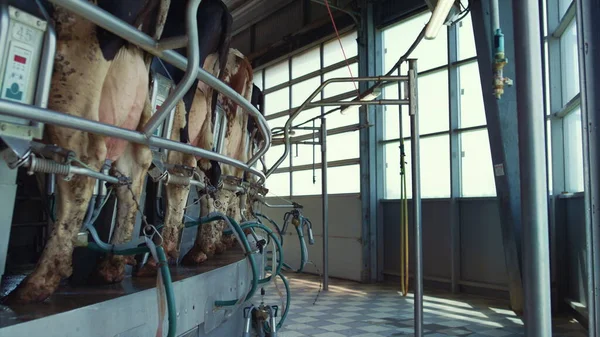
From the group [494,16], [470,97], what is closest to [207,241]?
[494,16]

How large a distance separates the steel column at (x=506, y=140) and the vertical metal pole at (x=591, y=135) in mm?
2456

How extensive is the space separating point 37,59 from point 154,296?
806 mm

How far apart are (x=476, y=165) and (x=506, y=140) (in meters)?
1.33

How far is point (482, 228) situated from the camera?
6324 mm

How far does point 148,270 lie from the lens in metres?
2.19

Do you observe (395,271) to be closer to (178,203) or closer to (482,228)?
(482,228)

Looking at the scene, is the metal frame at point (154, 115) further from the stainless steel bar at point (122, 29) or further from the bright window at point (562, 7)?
the bright window at point (562, 7)

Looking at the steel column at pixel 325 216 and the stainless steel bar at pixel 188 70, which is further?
the steel column at pixel 325 216

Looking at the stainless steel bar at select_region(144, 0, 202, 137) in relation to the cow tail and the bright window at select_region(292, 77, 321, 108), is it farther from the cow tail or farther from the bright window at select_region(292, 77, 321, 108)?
the bright window at select_region(292, 77, 321, 108)

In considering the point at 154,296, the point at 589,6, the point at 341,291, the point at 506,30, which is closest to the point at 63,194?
the point at 154,296

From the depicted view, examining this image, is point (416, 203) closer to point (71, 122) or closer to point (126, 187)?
point (126, 187)

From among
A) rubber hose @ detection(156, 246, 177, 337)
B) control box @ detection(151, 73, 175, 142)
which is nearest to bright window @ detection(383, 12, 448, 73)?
control box @ detection(151, 73, 175, 142)

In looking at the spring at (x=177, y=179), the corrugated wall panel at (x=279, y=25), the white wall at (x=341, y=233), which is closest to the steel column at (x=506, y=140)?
the white wall at (x=341, y=233)

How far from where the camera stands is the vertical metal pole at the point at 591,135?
227 centimetres
